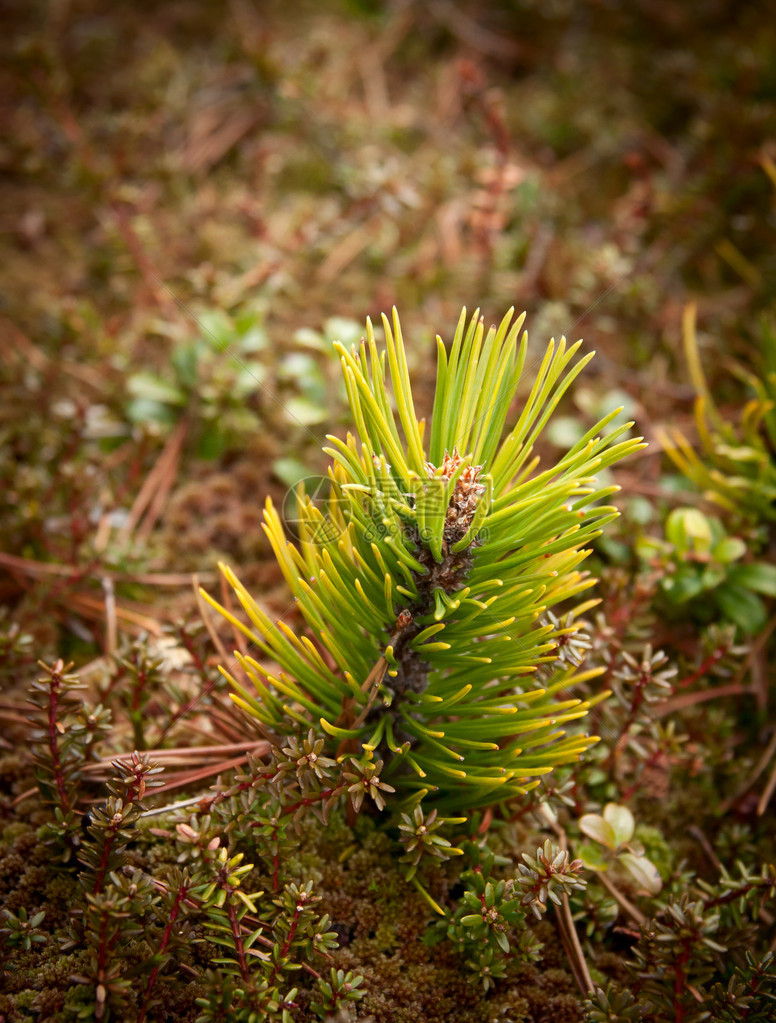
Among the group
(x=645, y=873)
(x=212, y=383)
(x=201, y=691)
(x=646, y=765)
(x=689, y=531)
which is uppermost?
(x=212, y=383)

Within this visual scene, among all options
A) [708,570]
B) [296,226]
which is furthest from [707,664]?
[296,226]

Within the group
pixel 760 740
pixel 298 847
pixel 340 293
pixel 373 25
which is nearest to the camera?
pixel 298 847

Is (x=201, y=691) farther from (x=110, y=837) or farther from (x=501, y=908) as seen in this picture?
(x=501, y=908)

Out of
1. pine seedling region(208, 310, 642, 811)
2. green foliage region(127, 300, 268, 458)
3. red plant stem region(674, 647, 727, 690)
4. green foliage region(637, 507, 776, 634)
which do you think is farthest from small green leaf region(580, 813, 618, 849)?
green foliage region(127, 300, 268, 458)

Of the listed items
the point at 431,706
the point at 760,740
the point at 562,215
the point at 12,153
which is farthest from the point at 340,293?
the point at 760,740

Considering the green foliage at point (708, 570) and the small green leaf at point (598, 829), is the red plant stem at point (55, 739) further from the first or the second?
the green foliage at point (708, 570)

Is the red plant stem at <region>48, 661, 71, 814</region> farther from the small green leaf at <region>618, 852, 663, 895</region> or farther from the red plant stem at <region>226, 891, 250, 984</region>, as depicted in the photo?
the small green leaf at <region>618, 852, 663, 895</region>

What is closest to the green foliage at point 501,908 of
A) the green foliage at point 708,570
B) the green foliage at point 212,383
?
the green foliage at point 708,570

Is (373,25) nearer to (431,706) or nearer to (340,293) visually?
(340,293)
